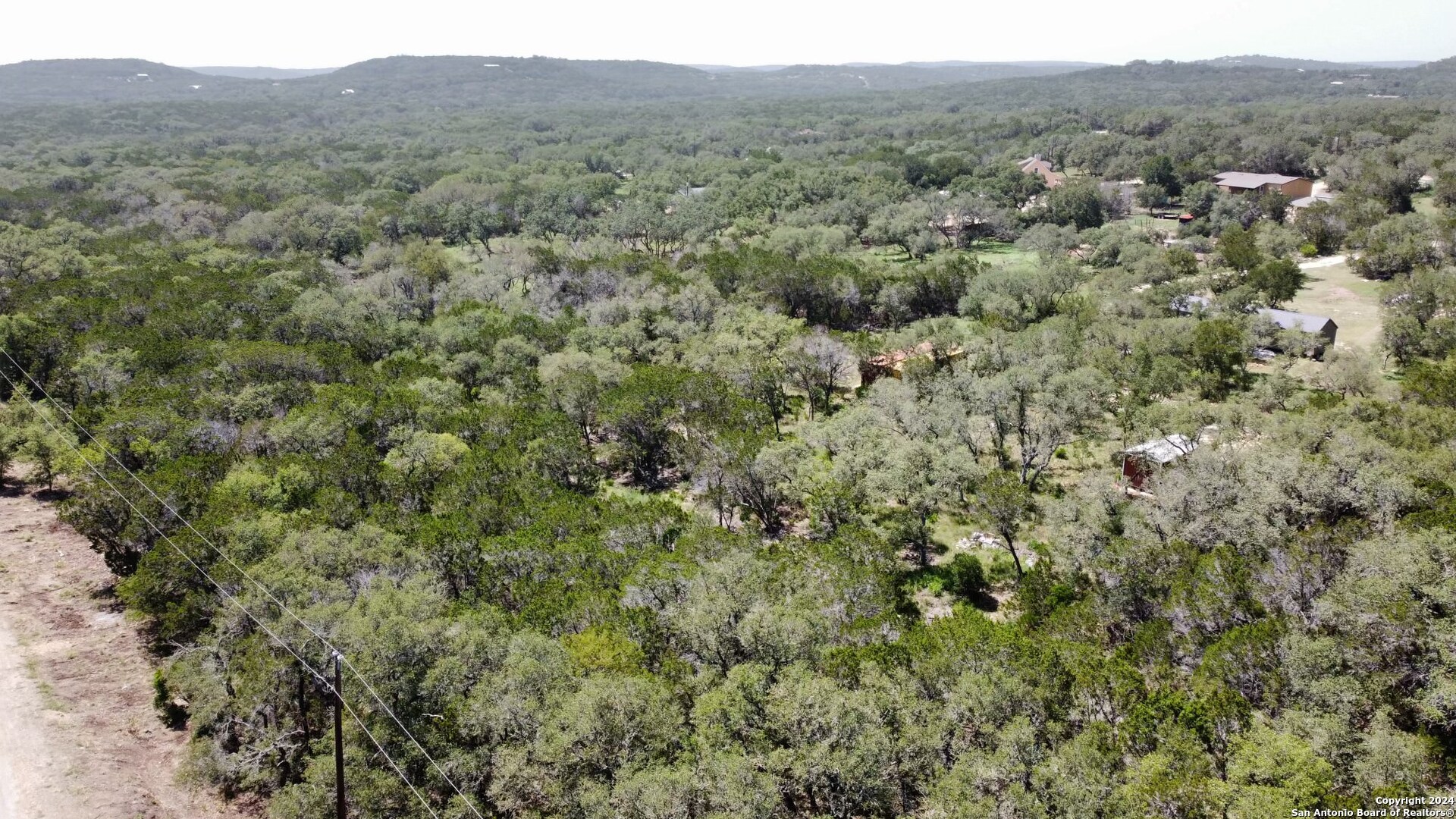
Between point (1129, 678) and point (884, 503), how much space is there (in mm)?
15436

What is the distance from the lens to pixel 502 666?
70.4ft

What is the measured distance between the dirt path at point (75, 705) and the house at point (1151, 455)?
37.3 meters

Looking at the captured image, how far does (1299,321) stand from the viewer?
5269 centimetres

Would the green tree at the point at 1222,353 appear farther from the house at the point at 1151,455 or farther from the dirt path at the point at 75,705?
the dirt path at the point at 75,705

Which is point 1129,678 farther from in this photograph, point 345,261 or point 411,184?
point 411,184

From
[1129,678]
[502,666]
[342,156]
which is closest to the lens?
[1129,678]

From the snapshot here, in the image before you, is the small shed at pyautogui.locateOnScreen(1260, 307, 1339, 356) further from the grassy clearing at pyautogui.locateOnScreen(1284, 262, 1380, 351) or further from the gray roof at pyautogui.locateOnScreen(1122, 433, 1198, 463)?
the gray roof at pyautogui.locateOnScreen(1122, 433, 1198, 463)

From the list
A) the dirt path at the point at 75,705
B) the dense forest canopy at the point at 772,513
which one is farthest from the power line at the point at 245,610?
the dirt path at the point at 75,705

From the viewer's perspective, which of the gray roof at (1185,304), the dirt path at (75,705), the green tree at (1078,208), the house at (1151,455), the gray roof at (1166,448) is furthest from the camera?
the green tree at (1078,208)

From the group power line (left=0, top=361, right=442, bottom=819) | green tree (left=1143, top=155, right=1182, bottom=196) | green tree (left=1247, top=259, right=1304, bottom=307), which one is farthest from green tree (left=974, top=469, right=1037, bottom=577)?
green tree (left=1143, top=155, right=1182, bottom=196)

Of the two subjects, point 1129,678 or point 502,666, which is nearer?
point 1129,678

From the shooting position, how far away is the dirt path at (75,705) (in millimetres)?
21734

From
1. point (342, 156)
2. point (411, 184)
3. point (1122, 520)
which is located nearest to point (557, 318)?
point (1122, 520)

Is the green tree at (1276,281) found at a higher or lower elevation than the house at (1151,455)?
higher
